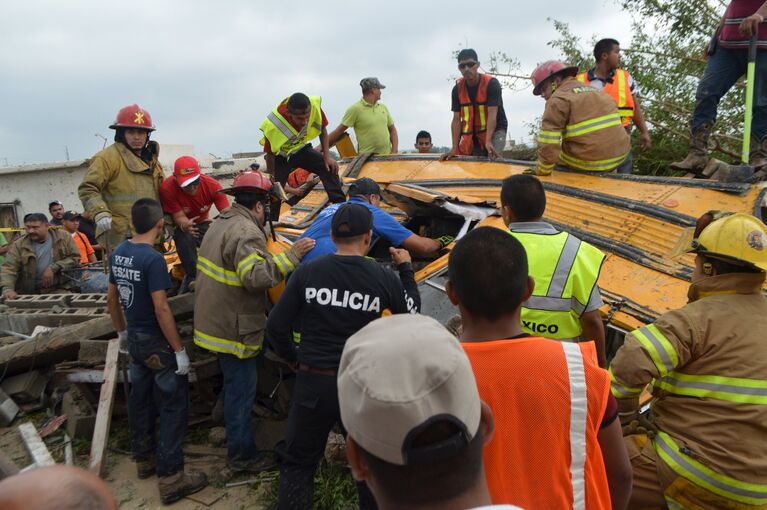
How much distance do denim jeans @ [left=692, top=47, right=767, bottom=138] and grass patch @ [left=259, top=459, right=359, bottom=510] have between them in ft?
13.5

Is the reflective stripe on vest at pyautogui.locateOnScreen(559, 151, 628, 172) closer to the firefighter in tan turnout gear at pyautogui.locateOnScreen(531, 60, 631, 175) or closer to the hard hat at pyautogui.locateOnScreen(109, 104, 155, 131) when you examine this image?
the firefighter in tan turnout gear at pyautogui.locateOnScreen(531, 60, 631, 175)

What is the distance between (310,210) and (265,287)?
2.45m

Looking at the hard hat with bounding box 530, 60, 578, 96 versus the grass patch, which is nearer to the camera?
the grass patch

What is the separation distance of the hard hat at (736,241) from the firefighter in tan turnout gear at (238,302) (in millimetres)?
2336

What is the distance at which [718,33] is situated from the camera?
456 cm

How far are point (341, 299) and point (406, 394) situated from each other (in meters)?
1.89

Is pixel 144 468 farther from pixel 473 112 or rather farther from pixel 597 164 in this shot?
pixel 473 112

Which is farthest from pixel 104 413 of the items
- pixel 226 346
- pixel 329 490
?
pixel 329 490

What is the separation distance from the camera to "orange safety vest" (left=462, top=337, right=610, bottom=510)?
1.39 m

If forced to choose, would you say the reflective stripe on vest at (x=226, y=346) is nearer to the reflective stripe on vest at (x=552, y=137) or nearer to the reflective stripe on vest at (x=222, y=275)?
the reflective stripe on vest at (x=222, y=275)

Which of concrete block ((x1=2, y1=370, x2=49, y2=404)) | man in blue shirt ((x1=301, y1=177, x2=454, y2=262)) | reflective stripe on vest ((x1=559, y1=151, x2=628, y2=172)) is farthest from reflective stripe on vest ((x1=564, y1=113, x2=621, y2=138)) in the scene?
concrete block ((x1=2, y1=370, x2=49, y2=404))

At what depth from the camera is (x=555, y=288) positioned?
2.46 m

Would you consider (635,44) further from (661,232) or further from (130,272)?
(130,272)

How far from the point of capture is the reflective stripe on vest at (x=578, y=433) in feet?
4.56
